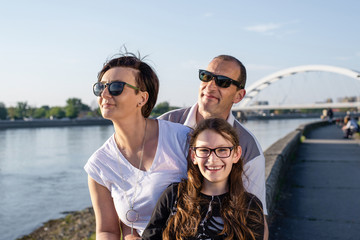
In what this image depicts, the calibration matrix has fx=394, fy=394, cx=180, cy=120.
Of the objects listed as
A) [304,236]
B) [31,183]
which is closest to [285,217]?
[304,236]

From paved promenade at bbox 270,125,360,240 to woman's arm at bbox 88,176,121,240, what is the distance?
1817mm

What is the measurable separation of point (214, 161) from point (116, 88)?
23.2 inches

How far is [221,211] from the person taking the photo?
161 centimetres

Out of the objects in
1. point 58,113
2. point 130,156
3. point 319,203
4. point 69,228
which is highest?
point 130,156

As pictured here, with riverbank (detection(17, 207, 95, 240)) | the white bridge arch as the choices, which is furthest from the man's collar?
the white bridge arch

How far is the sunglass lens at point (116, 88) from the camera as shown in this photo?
6.14 feet

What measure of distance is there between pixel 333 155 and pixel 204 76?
25.3ft

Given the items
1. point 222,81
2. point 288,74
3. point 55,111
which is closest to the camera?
point 222,81

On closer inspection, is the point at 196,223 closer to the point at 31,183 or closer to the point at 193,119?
the point at 193,119

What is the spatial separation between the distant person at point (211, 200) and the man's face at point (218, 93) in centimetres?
53

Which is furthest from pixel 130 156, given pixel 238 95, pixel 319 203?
pixel 319 203

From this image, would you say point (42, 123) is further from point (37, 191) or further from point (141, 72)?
point (141, 72)

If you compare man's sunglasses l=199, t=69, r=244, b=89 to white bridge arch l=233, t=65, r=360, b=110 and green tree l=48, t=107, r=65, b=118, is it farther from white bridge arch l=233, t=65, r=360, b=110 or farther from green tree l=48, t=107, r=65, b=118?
green tree l=48, t=107, r=65, b=118

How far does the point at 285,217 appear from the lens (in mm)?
3963
